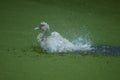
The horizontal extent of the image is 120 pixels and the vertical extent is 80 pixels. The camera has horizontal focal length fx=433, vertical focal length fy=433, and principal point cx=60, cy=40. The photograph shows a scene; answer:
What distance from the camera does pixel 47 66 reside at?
4316mm

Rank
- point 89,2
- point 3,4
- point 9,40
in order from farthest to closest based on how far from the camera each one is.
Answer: point 89,2
point 3,4
point 9,40

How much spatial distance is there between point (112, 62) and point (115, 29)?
1.37 meters

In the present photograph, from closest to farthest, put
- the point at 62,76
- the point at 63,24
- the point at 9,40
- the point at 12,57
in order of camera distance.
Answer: the point at 62,76 < the point at 12,57 < the point at 9,40 < the point at 63,24

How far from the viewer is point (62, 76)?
13.5 ft

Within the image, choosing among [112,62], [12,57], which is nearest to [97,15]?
[112,62]

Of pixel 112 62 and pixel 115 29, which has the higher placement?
pixel 115 29

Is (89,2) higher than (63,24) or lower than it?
higher

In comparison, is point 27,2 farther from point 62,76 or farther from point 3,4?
point 62,76

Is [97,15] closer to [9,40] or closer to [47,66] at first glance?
[9,40]

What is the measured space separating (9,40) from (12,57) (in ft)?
1.68

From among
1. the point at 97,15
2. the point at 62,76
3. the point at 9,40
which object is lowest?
the point at 62,76

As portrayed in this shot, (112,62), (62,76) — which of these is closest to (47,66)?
(62,76)

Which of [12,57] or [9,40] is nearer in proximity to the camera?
[12,57]

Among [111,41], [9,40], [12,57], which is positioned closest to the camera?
[12,57]
